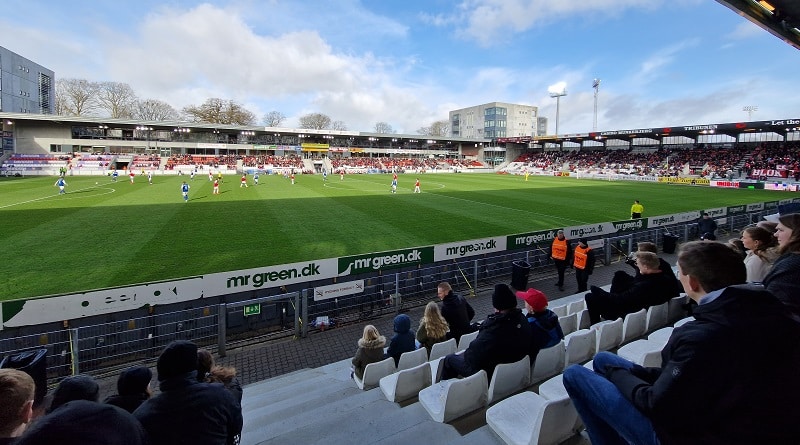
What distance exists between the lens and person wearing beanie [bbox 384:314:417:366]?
5.38 metres

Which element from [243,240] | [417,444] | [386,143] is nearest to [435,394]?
[417,444]

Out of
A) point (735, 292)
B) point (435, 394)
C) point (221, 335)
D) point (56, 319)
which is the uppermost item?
point (735, 292)

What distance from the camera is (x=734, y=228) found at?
20.3 m

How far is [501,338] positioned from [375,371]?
193 cm

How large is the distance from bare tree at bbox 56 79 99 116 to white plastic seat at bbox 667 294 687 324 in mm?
93016

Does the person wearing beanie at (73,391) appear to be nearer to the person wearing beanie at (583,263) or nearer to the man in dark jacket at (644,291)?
the man in dark jacket at (644,291)

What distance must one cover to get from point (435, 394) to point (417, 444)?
26.8 inches

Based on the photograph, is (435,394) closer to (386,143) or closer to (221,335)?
(221,335)

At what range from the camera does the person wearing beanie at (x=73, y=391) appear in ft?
8.31

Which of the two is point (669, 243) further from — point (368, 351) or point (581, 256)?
point (368, 351)

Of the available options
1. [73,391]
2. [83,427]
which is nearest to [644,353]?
[83,427]

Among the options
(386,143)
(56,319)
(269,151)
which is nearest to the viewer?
(56,319)

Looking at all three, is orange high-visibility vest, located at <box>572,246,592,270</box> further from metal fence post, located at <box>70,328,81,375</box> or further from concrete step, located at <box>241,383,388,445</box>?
metal fence post, located at <box>70,328,81,375</box>

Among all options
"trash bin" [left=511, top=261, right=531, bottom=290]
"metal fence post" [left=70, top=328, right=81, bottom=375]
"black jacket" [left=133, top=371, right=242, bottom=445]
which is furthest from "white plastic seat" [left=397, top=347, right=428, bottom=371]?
"trash bin" [left=511, top=261, right=531, bottom=290]
